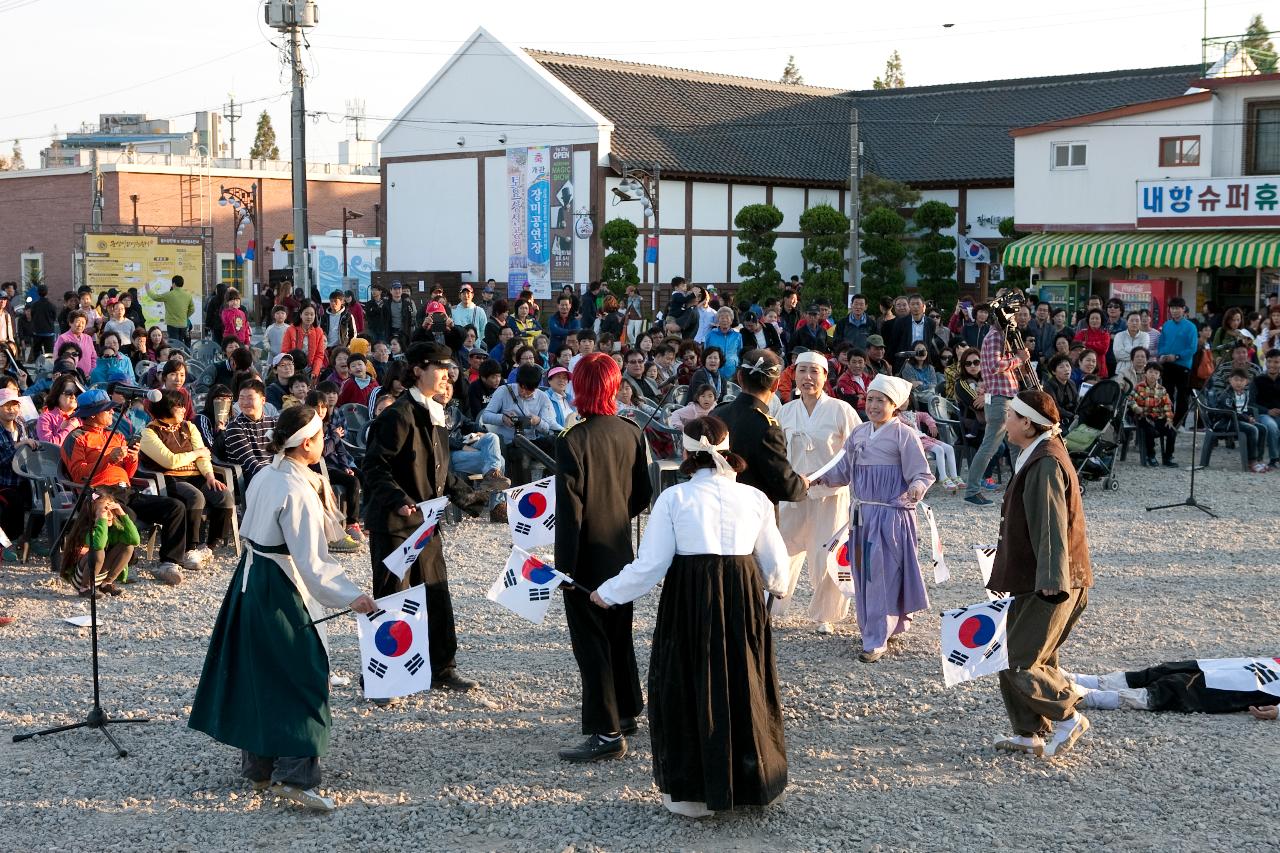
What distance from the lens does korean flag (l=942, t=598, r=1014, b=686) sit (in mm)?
5520

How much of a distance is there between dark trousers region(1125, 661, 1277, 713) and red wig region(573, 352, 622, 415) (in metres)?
2.95

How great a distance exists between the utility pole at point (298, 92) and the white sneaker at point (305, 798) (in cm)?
1570

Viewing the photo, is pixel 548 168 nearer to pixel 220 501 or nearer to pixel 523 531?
pixel 220 501

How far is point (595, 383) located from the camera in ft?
18.7

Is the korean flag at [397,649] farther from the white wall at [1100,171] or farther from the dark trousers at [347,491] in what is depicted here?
the white wall at [1100,171]

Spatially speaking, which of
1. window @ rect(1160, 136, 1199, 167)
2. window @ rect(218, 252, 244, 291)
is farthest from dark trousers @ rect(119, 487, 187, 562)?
window @ rect(218, 252, 244, 291)

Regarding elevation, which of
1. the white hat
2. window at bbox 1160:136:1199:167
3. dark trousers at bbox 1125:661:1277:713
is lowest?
dark trousers at bbox 1125:661:1277:713

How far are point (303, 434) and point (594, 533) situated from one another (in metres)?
1.28

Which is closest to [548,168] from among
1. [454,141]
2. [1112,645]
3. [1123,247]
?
[454,141]

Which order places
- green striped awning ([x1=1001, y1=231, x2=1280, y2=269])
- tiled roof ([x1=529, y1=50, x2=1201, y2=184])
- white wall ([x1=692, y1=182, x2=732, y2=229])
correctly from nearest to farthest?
green striped awning ([x1=1001, y1=231, x2=1280, y2=269]), white wall ([x1=692, y1=182, x2=732, y2=229]), tiled roof ([x1=529, y1=50, x2=1201, y2=184])

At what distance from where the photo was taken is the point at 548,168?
116 feet

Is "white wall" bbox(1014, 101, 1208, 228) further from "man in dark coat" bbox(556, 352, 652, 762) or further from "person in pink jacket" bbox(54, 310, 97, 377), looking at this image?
"man in dark coat" bbox(556, 352, 652, 762)

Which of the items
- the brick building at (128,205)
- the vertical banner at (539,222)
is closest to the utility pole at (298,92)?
the vertical banner at (539,222)

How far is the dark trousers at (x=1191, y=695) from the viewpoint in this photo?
630cm
